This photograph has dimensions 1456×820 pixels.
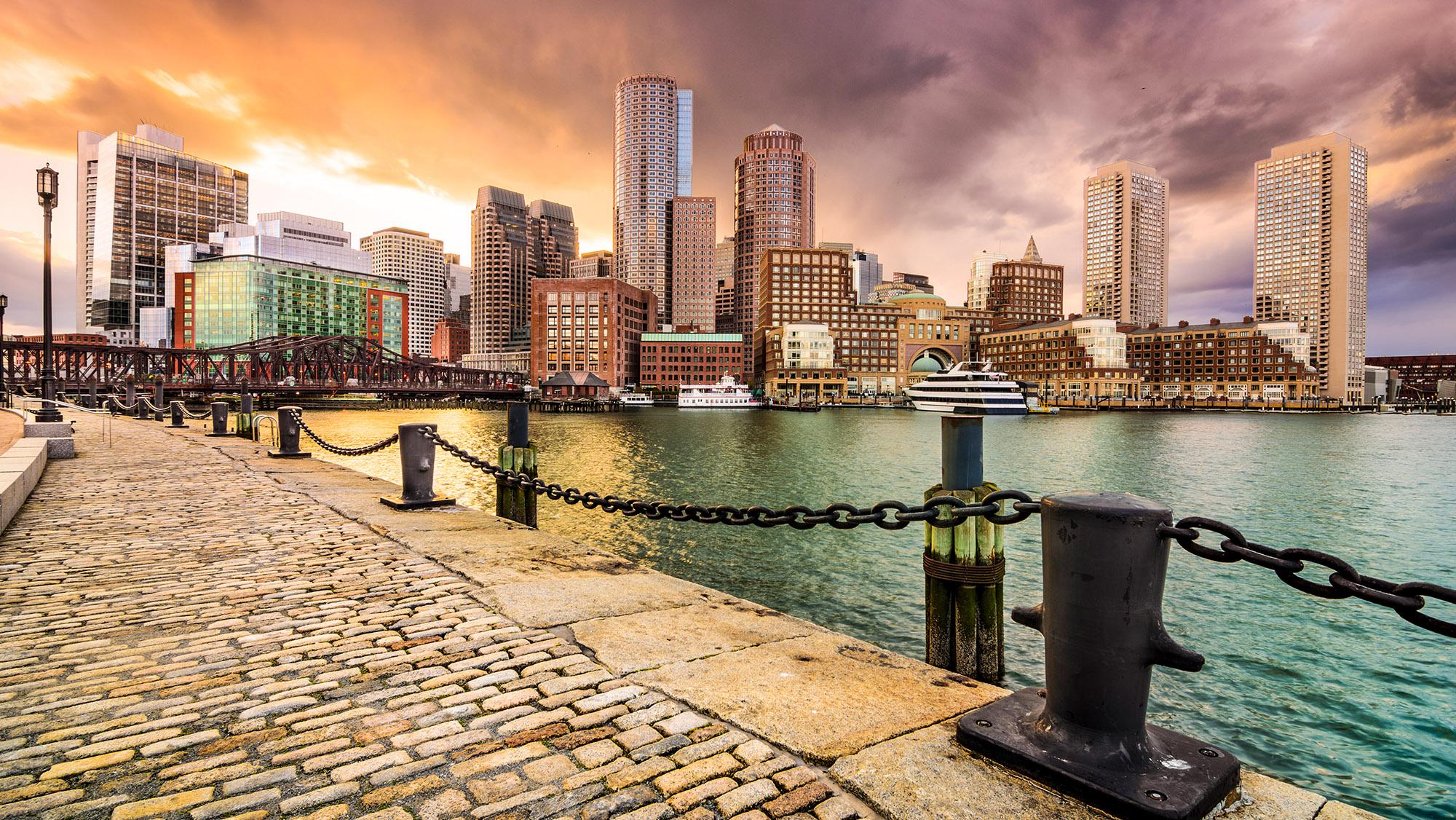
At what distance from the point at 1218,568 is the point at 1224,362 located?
184387 millimetres

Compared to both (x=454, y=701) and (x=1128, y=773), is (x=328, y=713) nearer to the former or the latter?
(x=454, y=701)

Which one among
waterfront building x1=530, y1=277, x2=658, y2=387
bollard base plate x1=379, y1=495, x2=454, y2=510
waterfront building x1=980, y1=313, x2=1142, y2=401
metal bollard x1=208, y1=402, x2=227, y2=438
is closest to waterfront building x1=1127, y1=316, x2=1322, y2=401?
waterfront building x1=980, y1=313, x2=1142, y2=401

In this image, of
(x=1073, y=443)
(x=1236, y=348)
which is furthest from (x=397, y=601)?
(x=1236, y=348)

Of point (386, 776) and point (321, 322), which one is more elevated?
point (321, 322)

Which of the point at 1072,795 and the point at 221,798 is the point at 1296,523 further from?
the point at 221,798

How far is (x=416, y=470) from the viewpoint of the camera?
10.4 meters

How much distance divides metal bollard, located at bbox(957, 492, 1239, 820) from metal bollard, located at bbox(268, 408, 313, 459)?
2034 centimetres

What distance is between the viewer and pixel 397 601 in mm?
5543

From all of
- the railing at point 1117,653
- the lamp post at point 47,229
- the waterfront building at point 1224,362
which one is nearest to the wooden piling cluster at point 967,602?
the railing at point 1117,653

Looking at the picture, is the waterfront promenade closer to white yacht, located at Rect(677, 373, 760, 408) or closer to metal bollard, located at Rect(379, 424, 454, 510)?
metal bollard, located at Rect(379, 424, 454, 510)

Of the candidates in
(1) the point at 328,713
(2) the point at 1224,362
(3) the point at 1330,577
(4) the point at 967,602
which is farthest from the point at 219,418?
(2) the point at 1224,362

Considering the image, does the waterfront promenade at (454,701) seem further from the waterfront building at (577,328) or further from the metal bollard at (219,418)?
the waterfront building at (577,328)

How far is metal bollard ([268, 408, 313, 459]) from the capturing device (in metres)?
18.4

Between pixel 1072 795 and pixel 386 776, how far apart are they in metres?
2.78
